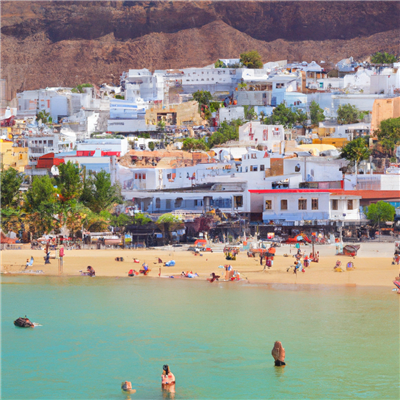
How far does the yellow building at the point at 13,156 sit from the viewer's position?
5181 centimetres

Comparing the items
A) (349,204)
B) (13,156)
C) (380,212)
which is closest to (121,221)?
(349,204)

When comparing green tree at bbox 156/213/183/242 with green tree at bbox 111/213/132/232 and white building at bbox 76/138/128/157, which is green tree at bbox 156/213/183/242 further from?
white building at bbox 76/138/128/157

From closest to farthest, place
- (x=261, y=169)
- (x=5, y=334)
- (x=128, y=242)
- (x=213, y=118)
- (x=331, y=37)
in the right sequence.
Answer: (x=5, y=334), (x=128, y=242), (x=261, y=169), (x=213, y=118), (x=331, y=37)

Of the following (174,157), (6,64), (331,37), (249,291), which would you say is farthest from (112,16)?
(249,291)

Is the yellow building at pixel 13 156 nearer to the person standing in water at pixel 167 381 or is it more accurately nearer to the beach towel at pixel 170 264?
the beach towel at pixel 170 264

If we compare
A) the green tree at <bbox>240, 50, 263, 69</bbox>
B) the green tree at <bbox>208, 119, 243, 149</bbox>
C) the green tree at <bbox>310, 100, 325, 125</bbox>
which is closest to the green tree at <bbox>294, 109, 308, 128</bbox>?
the green tree at <bbox>310, 100, 325, 125</bbox>

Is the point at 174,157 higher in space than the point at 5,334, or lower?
higher

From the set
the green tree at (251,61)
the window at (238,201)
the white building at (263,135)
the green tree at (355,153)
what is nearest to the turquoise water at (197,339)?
the window at (238,201)

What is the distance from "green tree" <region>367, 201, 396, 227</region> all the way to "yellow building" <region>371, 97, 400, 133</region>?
20.0 meters

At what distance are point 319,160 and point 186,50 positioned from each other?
2748 inches

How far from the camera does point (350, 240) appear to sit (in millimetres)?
36438

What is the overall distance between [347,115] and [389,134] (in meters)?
8.26

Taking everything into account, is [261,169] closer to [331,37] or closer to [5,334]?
[5,334]

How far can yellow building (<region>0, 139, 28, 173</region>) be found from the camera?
5181 cm
